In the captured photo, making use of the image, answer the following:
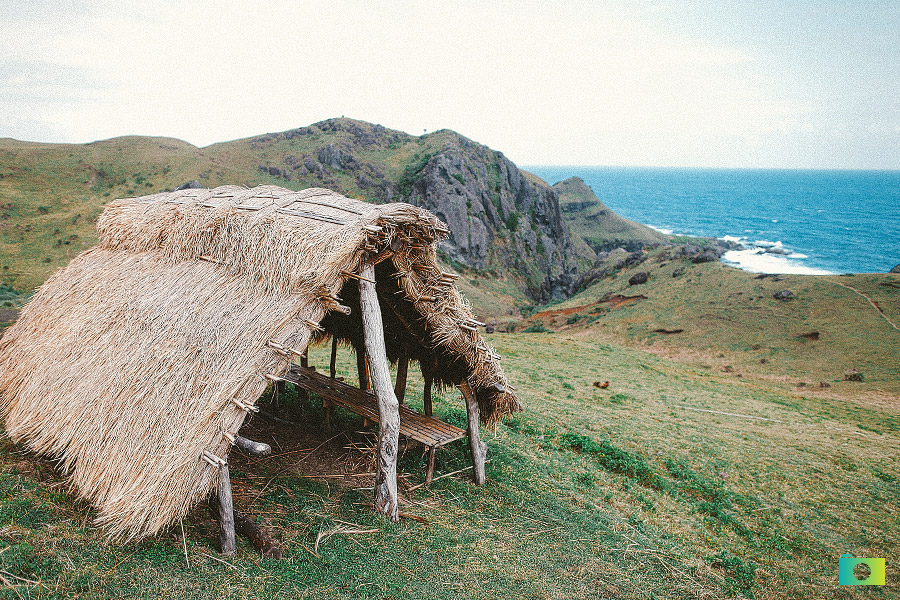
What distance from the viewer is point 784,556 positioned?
833 cm

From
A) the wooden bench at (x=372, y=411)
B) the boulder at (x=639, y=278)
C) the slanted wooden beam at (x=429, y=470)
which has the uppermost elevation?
the wooden bench at (x=372, y=411)

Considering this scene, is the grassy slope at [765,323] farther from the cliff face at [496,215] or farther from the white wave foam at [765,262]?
the white wave foam at [765,262]

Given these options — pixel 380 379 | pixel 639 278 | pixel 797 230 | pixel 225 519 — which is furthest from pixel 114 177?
pixel 797 230

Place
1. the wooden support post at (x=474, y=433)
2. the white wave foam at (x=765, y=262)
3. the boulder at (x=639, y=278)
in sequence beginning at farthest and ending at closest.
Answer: the white wave foam at (x=765, y=262)
the boulder at (x=639, y=278)
the wooden support post at (x=474, y=433)

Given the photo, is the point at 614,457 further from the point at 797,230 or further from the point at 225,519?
the point at 797,230

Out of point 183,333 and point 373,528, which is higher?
point 183,333

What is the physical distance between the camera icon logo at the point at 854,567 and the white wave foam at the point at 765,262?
65816 mm

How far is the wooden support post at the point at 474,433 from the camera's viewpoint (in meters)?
8.46

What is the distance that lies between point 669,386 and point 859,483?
903 cm

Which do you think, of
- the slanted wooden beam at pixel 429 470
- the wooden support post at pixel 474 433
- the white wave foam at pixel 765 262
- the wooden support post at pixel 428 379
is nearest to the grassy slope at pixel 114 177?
the wooden support post at pixel 428 379

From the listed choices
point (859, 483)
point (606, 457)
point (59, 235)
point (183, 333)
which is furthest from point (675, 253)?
point (59, 235)

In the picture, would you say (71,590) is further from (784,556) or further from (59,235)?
(59,235)

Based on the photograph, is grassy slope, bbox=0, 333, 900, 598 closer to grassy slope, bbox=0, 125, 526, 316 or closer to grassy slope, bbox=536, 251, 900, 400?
grassy slope, bbox=536, 251, 900, 400

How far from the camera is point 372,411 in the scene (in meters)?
8.65
